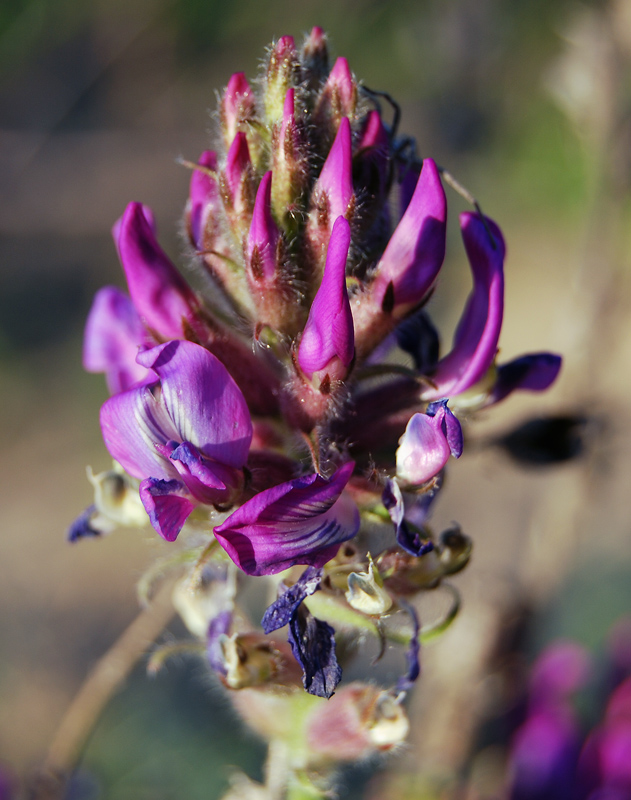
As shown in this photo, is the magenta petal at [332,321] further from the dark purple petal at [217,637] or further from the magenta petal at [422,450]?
the dark purple petal at [217,637]

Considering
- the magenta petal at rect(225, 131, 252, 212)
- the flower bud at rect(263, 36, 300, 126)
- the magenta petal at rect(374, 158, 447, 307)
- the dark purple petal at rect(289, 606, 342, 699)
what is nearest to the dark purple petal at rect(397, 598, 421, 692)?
the dark purple petal at rect(289, 606, 342, 699)

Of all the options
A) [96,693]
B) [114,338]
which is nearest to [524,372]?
[114,338]

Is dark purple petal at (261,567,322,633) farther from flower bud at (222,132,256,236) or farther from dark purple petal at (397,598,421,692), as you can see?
flower bud at (222,132,256,236)

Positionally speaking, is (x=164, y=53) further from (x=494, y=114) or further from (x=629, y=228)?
(x=629, y=228)

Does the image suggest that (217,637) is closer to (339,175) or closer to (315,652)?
(315,652)

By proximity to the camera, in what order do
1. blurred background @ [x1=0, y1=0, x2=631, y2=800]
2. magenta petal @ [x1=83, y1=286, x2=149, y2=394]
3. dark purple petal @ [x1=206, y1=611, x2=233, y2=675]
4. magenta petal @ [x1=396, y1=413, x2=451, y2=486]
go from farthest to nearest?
blurred background @ [x1=0, y1=0, x2=631, y2=800]
magenta petal @ [x1=83, y1=286, x2=149, y2=394]
dark purple petal @ [x1=206, y1=611, x2=233, y2=675]
magenta petal @ [x1=396, y1=413, x2=451, y2=486]

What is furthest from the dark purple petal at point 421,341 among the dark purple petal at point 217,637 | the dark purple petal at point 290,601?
the dark purple petal at point 217,637

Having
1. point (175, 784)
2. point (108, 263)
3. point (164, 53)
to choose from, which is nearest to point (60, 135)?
point (108, 263)

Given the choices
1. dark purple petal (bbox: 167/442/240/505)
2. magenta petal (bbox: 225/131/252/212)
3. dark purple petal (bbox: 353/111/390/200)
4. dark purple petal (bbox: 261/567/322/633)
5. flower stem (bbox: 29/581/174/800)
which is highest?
magenta petal (bbox: 225/131/252/212)
